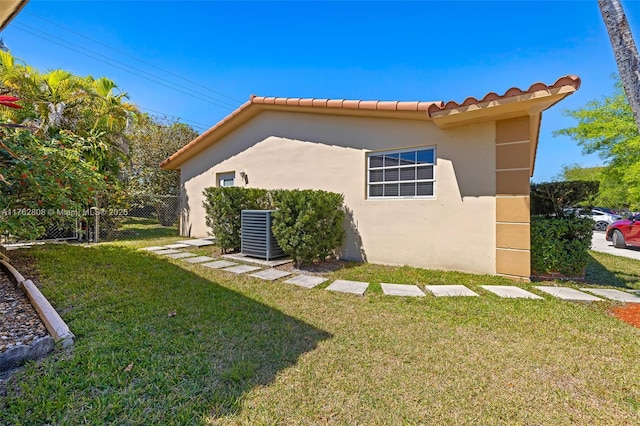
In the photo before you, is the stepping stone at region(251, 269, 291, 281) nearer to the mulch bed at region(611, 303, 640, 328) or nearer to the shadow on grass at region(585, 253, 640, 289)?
the mulch bed at region(611, 303, 640, 328)

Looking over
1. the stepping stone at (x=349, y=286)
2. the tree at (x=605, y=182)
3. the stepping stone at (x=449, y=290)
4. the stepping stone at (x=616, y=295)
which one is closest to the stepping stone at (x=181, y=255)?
the stepping stone at (x=349, y=286)

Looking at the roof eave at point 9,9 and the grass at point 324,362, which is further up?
the roof eave at point 9,9

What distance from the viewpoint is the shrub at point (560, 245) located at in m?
5.48

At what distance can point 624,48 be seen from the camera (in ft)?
11.3

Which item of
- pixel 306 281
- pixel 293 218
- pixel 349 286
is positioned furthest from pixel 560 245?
pixel 293 218

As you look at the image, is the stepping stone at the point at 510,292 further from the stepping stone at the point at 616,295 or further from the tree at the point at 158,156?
the tree at the point at 158,156

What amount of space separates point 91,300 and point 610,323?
690 centimetres

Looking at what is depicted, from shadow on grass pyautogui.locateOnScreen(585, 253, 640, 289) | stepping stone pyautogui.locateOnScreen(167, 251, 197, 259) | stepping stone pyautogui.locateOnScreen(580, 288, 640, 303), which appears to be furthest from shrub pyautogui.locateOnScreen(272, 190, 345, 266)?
shadow on grass pyautogui.locateOnScreen(585, 253, 640, 289)

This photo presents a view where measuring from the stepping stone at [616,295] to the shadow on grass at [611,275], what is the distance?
756mm

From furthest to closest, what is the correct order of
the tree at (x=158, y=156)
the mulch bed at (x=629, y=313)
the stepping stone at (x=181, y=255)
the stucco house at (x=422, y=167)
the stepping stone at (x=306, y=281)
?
the tree at (x=158, y=156), the stepping stone at (x=181, y=255), the stucco house at (x=422, y=167), the stepping stone at (x=306, y=281), the mulch bed at (x=629, y=313)

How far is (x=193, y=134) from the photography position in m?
18.5

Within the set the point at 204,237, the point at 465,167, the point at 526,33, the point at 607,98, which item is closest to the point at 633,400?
the point at 465,167

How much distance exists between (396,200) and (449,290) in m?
2.50

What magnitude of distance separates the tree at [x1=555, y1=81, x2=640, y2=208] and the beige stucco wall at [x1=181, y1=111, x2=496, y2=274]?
1279cm
